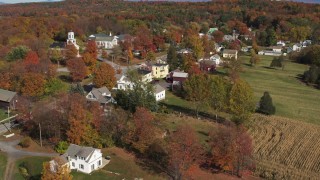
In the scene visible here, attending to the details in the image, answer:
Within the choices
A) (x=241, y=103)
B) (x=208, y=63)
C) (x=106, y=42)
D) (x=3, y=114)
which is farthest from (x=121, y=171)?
(x=106, y=42)

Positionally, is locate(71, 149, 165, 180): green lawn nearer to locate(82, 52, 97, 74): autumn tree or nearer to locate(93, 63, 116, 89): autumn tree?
locate(93, 63, 116, 89): autumn tree

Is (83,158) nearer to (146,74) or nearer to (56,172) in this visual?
(56,172)

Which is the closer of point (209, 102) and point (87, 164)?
point (87, 164)

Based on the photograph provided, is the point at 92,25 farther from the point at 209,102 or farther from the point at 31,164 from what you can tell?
the point at 31,164

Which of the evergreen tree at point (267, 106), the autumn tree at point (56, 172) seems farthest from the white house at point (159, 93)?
the autumn tree at point (56, 172)

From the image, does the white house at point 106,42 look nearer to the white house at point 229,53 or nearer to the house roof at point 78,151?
the white house at point 229,53

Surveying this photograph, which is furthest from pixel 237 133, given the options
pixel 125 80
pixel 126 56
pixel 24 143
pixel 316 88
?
pixel 126 56
